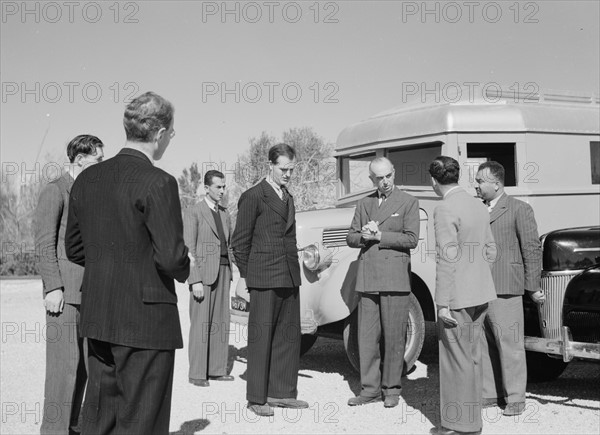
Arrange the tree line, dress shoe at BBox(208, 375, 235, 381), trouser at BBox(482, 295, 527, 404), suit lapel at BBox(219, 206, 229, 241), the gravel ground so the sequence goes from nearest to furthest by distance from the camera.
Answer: the gravel ground < trouser at BBox(482, 295, 527, 404) < dress shoe at BBox(208, 375, 235, 381) < suit lapel at BBox(219, 206, 229, 241) < the tree line

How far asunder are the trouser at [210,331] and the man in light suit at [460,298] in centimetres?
249

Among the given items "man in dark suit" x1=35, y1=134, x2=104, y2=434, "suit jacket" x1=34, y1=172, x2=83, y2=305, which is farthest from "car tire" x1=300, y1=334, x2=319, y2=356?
"suit jacket" x1=34, y1=172, x2=83, y2=305

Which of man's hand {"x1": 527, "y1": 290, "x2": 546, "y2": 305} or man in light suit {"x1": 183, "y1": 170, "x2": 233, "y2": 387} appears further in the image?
man in light suit {"x1": 183, "y1": 170, "x2": 233, "y2": 387}

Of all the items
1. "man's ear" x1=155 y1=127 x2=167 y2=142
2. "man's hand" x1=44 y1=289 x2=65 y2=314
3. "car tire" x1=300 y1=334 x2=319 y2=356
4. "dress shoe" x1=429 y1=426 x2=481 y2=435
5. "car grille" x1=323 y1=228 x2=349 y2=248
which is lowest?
"dress shoe" x1=429 y1=426 x2=481 y2=435

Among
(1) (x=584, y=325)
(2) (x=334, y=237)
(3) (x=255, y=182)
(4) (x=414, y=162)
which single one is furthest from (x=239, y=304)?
(3) (x=255, y=182)

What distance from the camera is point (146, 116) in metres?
2.74

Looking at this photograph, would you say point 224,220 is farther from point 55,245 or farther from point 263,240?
point 55,245

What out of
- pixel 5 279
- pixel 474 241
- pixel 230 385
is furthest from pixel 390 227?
pixel 5 279

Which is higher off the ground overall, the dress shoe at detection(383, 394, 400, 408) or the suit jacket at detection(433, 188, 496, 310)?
the suit jacket at detection(433, 188, 496, 310)

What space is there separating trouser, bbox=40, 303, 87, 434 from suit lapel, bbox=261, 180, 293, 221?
5.85 ft

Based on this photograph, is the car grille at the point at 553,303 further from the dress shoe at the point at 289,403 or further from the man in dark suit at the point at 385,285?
the dress shoe at the point at 289,403

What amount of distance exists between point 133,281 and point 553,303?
368 centimetres

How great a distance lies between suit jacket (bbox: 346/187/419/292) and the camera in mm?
5398

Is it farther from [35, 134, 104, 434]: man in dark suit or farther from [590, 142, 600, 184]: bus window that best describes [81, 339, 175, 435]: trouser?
[590, 142, 600, 184]: bus window
